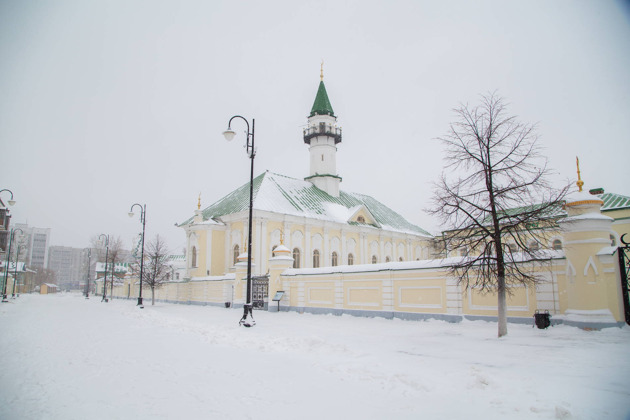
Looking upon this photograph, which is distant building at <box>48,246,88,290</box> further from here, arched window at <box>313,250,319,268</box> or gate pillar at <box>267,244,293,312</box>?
gate pillar at <box>267,244,293,312</box>

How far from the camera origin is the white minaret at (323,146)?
52159mm

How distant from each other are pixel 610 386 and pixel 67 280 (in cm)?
21312

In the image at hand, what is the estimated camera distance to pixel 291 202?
43.7m

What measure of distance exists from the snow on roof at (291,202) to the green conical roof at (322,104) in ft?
31.9

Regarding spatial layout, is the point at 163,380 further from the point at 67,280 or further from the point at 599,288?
the point at 67,280

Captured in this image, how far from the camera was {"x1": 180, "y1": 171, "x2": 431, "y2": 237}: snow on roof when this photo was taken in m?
41.6

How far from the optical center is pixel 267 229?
39.2 m

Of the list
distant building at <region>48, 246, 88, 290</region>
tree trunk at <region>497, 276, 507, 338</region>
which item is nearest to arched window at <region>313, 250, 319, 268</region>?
tree trunk at <region>497, 276, 507, 338</region>

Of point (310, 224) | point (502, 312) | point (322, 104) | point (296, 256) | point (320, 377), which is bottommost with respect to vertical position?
point (320, 377)

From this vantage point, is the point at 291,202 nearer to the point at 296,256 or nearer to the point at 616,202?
the point at 296,256

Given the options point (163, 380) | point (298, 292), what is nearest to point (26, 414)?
point (163, 380)

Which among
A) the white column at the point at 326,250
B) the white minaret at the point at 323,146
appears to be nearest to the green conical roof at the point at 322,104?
the white minaret at the point at 323,146

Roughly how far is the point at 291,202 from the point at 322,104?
1706 centimetres

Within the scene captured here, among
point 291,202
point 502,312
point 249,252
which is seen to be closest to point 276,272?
point 249,252
